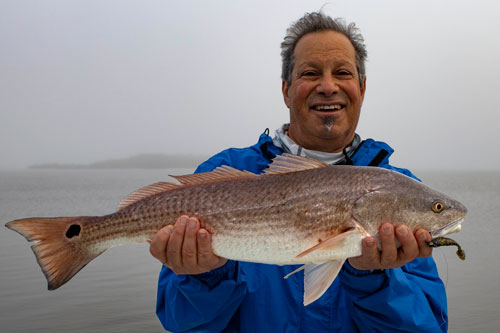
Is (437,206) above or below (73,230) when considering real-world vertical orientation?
above

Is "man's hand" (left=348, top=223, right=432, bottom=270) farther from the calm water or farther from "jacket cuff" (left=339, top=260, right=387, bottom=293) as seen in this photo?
the calm water

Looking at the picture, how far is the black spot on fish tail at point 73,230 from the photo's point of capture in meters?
3.25

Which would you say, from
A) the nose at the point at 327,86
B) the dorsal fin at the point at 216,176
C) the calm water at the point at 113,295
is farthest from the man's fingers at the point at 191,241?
the calm water at the point at 113,295

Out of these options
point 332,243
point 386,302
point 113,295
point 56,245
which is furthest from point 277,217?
point 113,295

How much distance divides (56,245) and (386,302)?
2700 mm

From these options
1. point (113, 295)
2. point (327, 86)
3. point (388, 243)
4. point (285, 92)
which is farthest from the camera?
point (113, 295)

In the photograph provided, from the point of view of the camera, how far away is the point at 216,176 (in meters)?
3.29

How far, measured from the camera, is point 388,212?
117 inches

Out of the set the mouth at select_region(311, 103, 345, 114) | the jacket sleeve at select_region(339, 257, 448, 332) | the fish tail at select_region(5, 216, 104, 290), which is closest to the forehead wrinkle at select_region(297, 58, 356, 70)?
the mouth at select_region(311, 103, 345, 114)

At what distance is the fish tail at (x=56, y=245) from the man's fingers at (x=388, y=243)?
2.33 meters

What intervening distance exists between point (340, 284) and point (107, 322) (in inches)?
273

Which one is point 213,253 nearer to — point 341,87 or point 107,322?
point 341,87

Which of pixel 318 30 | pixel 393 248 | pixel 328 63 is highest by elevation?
pixel 318 30

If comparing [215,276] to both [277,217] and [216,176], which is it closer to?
[277,217]
